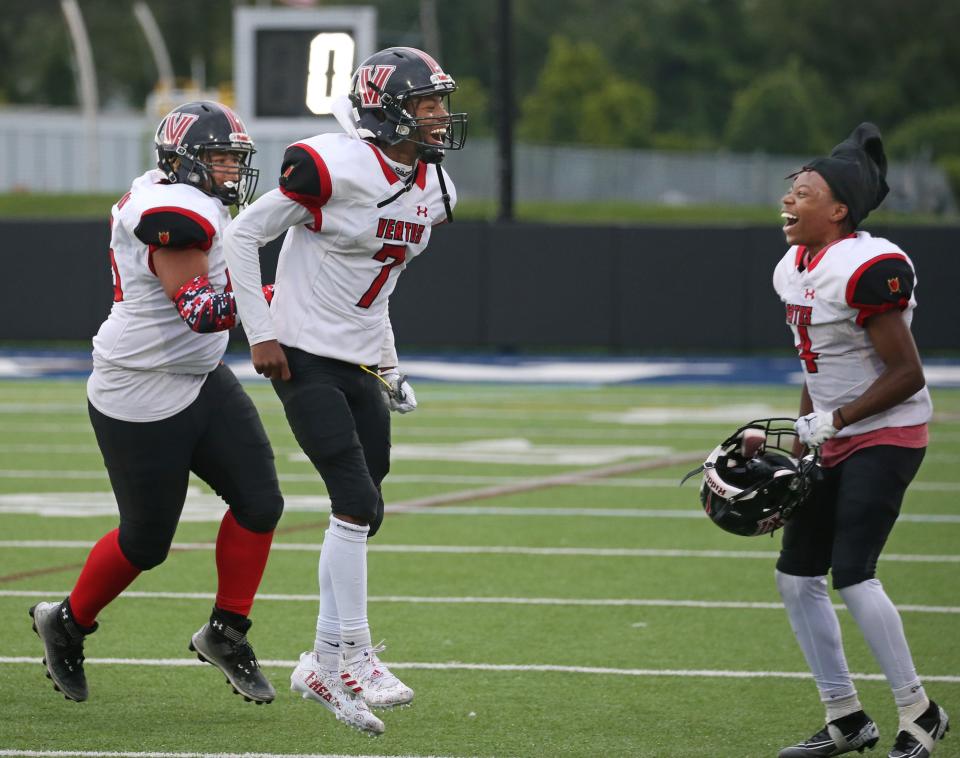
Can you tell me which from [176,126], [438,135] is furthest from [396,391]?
[176,126]

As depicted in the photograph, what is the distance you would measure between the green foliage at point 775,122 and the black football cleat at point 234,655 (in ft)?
155

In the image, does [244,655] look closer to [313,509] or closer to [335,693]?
[335,693]

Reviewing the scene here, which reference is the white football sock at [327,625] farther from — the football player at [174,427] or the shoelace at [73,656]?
the shoelace at [73,656]

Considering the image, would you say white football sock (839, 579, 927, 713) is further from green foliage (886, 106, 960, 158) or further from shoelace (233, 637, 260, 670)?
green foliage (886, 106, 960, 158)

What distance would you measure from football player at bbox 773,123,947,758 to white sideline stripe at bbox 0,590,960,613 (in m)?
1.95

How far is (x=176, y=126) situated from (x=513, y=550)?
3.54 meters

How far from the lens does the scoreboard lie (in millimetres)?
21547

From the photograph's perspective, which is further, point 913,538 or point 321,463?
point 913,538

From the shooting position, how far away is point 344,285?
5.07 meters

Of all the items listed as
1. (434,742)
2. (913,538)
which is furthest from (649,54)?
(434,742)

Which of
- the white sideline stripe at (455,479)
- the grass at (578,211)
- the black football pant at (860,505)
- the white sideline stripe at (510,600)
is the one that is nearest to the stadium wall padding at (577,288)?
the white sideline stripe at (455,479)

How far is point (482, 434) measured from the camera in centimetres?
A: 1259

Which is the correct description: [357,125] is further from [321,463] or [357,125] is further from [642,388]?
[642,388]

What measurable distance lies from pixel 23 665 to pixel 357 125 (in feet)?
7.47
